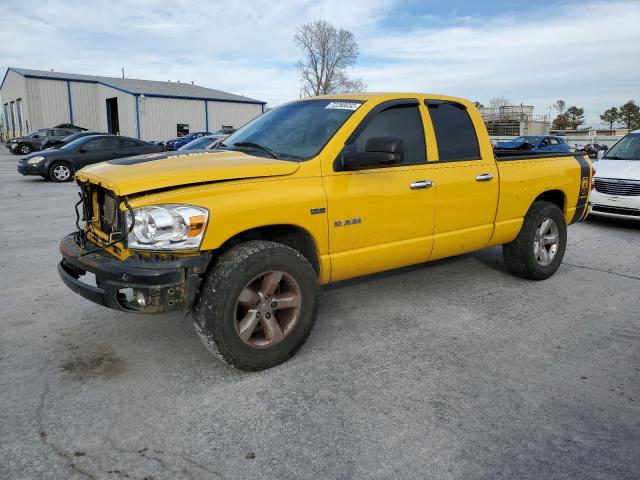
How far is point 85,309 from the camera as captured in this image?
463cm

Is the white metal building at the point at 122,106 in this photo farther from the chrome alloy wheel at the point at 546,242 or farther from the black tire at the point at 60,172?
the chrome alloy wheel at the point at 546,242

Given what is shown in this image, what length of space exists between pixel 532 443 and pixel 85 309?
12.4 feet

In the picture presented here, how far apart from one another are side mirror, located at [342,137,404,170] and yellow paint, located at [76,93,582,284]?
13 cm

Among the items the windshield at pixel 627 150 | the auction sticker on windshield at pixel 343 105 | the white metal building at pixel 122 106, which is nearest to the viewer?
the auction sticker on windshield at pixel 343 105

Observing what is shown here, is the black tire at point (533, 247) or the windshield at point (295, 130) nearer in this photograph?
the windshield at point (295, 130)

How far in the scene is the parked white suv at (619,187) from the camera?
8578 mm

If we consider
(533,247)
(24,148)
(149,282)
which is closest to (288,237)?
(149,282)

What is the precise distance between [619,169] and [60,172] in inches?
559

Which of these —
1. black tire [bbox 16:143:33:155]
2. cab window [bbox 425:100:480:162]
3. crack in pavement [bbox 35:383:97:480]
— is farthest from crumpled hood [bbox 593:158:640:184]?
black tire [bbox 16:143:33:155]

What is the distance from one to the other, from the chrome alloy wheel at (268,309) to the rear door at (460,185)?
1598mm

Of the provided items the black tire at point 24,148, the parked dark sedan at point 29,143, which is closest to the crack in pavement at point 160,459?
the parked dark sedan at point 29,143

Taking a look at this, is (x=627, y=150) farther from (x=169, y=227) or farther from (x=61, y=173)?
(x=61, y=173)

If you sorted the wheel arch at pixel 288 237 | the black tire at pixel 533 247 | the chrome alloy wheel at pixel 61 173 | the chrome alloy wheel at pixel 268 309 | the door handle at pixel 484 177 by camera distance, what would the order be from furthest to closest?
1. the chrome alloy wheel at pixel 61 173
2. the black tire at pixel 533 247
3. the door handle at pixel 484 177
4. the wheel arch at pixel 288 237
5. the chrome alloy wheel at pixel 268 309

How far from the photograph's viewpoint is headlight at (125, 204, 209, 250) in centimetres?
311
